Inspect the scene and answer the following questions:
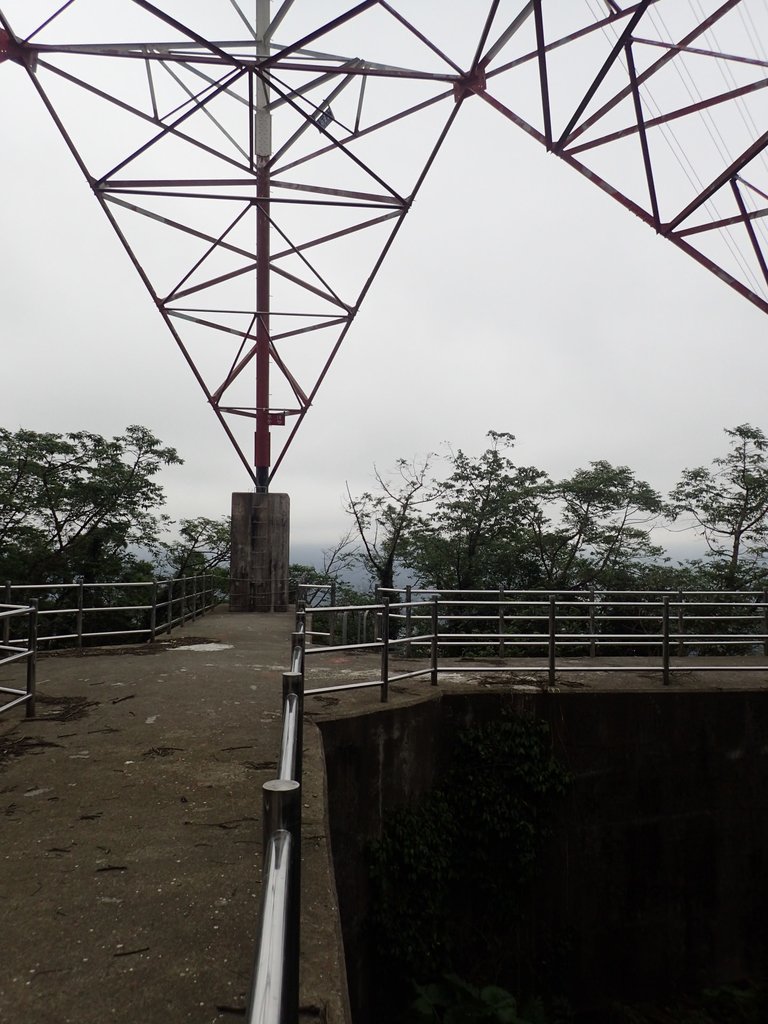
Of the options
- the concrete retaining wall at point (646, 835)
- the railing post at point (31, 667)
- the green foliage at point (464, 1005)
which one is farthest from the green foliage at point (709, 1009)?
the railing post at point (31, 667)

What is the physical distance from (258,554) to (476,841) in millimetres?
12094

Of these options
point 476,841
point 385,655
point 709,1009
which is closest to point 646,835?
point 709,1009

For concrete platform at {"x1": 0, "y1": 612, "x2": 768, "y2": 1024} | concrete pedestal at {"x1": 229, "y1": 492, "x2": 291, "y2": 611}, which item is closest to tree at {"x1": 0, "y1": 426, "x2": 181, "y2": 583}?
concrete pedestal at {"x1": 229, "y1": 492, "x2": 291, "y2": 611}

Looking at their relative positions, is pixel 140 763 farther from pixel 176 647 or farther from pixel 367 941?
pixel 176 647

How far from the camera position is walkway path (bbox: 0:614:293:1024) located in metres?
2.33

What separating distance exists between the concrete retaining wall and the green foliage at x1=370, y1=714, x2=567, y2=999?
0.22m

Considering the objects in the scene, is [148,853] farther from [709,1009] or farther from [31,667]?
[709,1009]

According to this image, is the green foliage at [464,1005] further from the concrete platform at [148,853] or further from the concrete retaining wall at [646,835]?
the concrete platform at [148,853]

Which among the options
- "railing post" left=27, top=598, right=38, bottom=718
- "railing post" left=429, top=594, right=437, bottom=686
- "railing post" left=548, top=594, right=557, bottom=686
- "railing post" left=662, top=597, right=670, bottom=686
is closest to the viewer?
"railing post" left=27, top=598, right=38, bottom=718

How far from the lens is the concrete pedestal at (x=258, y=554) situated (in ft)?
57.3

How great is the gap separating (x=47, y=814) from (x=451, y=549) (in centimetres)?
1632

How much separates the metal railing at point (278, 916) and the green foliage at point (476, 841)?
14.9ft

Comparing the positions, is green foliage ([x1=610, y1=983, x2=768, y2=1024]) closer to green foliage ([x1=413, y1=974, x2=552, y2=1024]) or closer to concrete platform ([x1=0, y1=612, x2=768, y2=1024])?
green foliage ([x1=413, y1=974, x2=552, y2=1024])

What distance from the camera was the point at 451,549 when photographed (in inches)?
Answer: 773
